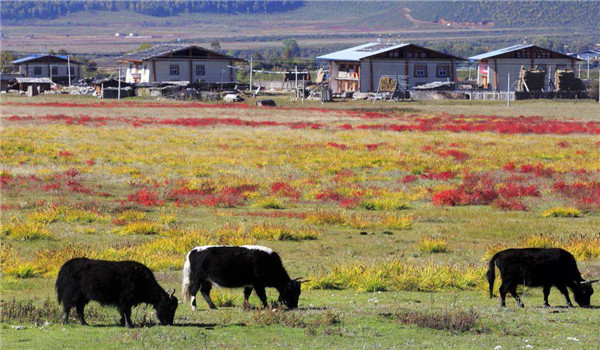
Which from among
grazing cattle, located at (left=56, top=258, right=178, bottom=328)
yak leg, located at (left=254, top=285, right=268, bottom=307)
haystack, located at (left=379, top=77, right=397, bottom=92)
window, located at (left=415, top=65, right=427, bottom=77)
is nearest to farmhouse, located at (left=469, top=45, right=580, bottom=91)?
window, located at (left=415, top=65, right=427, bottom=77)

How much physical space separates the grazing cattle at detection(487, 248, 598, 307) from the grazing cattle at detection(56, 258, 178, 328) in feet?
16.5

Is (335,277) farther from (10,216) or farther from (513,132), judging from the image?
(513,132)

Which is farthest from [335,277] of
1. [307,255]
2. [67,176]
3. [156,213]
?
[67,176]

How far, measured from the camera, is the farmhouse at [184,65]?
374ft

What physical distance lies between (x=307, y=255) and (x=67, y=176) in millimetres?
14275

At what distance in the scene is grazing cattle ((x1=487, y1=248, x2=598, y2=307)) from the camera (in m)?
13.0

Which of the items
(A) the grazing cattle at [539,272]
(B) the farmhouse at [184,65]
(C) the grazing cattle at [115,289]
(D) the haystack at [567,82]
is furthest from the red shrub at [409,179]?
(B) the farmhouse at [184,65]

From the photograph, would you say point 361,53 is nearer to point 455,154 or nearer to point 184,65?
point 184,65

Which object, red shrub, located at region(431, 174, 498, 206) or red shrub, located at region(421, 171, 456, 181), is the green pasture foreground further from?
red shrub, located at region(421, 171, 456, 181)

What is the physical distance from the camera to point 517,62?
376ft

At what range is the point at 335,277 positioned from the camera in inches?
A: 610

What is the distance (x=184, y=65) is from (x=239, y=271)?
4118 inches

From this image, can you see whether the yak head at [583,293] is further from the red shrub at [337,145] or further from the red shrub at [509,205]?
the red shrub at [337,145]

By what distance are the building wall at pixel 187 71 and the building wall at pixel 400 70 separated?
19.3 m
